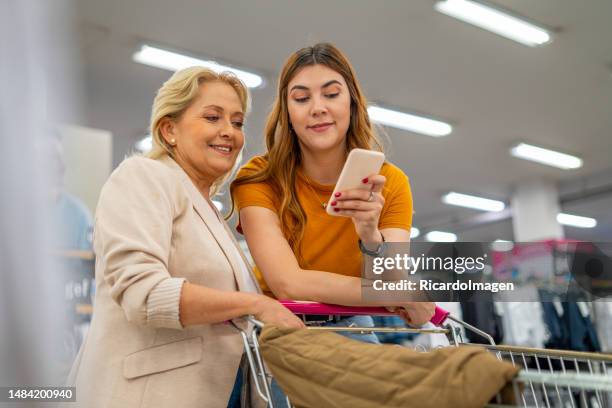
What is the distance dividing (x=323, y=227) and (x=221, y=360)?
1.82 feet

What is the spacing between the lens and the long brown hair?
6.55 ft

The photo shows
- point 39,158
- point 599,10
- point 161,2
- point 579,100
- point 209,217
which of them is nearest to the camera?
point 39,158

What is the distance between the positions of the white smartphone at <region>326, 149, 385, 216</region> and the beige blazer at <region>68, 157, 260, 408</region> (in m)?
0.35

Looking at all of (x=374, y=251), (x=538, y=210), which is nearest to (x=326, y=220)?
(x=374, y=251)

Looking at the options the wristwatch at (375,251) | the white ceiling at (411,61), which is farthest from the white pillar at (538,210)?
the wristwatch at (375,251)

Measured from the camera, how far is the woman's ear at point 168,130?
1854mm

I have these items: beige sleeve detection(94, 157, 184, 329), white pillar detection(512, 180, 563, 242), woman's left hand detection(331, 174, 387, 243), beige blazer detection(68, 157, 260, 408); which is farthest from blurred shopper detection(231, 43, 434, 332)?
white pillar detection(512, 180, 563, 242)

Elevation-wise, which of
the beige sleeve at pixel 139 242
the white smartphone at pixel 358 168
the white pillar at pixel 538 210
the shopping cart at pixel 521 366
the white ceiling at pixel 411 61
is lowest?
the shopping cart at pixel 521 366

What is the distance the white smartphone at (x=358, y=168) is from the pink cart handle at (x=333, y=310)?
0.84ft

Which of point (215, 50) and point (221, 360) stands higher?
point (215, 50)

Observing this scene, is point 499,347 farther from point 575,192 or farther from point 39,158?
point 575,192

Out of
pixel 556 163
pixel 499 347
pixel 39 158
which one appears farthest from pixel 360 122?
pixel 556 163

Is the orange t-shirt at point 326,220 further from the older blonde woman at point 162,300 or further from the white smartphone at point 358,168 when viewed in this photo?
the white smartphone at point 358,168

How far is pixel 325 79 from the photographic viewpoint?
1.97m
